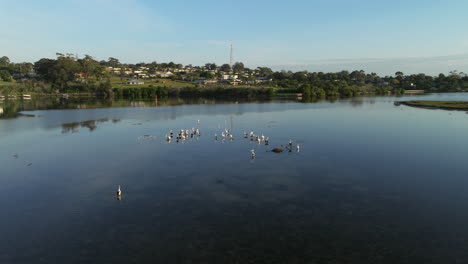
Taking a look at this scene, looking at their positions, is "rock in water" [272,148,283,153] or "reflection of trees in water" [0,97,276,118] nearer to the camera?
"rock in water" [272,148,283,153]

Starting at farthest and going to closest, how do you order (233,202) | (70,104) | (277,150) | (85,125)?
(70,104)
(85,125)
(277,150)
(233,202)

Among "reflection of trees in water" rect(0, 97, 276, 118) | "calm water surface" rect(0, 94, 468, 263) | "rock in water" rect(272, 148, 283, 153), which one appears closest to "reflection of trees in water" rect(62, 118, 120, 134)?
"calm water surface" rect(0, 94, 468, 263)

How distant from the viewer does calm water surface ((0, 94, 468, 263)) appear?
61.5ft

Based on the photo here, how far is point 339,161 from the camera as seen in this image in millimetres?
38156

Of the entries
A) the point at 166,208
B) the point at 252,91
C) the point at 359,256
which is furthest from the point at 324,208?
the point at 252,91

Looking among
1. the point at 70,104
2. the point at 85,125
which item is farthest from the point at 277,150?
the point at 70,104

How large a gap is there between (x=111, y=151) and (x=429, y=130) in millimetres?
56795

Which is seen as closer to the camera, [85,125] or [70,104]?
[85,125]

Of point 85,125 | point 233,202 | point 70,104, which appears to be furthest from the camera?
point 70,104

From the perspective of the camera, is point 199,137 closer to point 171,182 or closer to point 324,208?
point 171,182

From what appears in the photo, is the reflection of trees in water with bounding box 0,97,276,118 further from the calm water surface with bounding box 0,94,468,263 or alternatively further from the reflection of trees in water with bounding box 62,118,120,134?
the calm water surface with bounding box 0,94,468,263

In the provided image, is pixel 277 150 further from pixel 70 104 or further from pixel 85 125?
pixel 70 104

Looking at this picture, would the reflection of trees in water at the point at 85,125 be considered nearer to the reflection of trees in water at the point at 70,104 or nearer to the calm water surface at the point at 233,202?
the calm water surface at the point at 233,202

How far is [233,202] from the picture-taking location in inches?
1009
